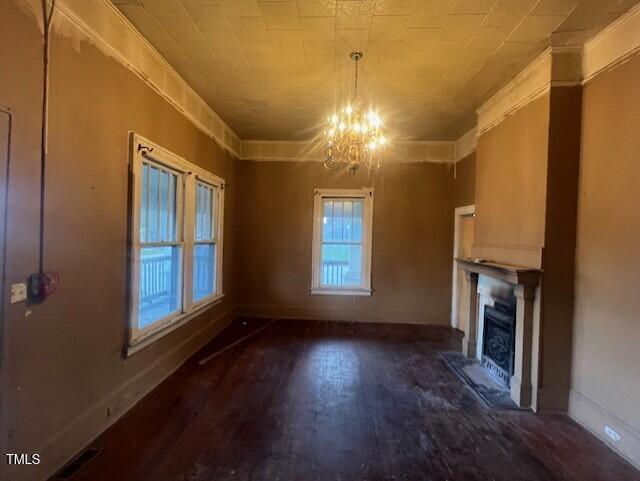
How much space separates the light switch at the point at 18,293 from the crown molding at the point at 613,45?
4.10 meters

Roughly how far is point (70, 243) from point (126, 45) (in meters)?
1.62

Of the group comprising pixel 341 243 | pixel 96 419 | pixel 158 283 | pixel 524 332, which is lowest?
pixel 96 419

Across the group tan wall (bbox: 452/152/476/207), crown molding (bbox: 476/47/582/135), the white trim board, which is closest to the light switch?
crown molding (bbox: 476/47/582/135)

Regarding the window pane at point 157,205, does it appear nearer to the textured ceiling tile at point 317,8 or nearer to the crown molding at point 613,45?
the textured ceiling tile at point 317,8

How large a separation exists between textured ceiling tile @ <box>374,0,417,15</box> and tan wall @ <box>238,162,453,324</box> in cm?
349

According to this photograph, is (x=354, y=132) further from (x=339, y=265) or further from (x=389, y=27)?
(x=339, y=265)

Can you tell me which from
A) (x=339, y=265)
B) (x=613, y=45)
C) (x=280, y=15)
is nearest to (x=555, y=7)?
(x=613, y=45)

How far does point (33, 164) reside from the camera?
1.93 m

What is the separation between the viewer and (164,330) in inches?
134

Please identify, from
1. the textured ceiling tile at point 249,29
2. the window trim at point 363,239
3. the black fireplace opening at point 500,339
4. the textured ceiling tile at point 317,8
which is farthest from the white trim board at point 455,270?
the textured ceiling tile at point 249,29

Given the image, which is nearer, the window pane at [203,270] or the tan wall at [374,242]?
the window pane at [203,270]

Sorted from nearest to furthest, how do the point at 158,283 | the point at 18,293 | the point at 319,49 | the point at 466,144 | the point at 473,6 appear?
the point at 18,293, the point at 473,6, the point at 319,49, the point at 158,283, the point at 466,144

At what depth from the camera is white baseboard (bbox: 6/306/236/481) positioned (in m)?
1.99

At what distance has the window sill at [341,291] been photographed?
19.6ft
